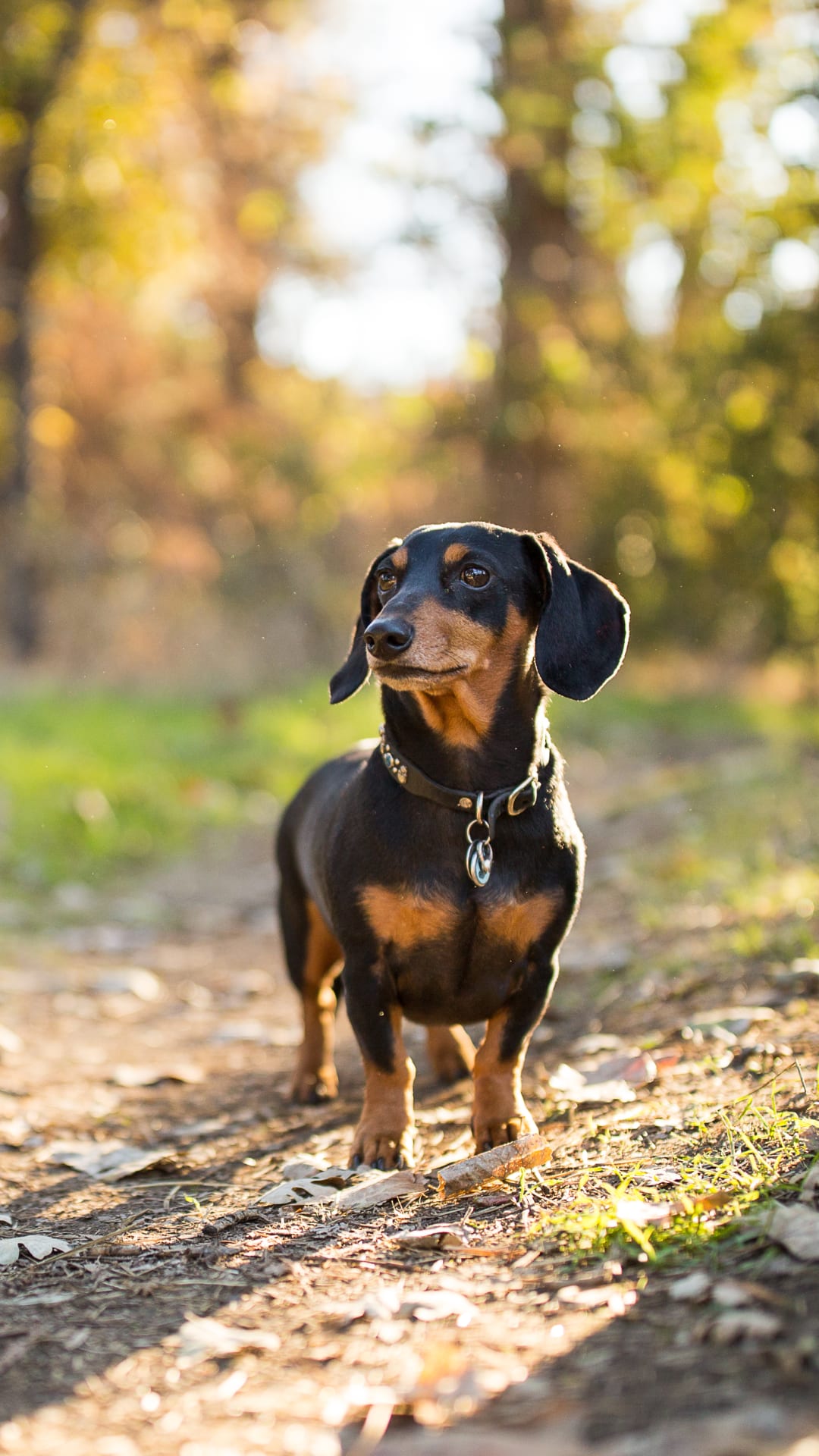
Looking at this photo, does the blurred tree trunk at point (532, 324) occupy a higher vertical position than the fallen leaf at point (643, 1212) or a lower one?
higher

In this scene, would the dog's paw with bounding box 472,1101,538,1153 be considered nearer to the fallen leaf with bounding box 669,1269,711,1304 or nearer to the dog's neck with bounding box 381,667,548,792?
the dog's neck with bounding box 381,667,548,792

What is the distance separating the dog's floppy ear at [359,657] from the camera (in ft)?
11.4

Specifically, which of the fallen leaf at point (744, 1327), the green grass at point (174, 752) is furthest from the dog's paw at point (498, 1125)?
the green grass at point (174, 752)

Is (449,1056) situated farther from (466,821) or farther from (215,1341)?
(215,1341)

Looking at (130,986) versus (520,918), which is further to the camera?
(130,986)

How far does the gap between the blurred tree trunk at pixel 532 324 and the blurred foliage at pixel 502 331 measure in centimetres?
4

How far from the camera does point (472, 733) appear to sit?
127 inches

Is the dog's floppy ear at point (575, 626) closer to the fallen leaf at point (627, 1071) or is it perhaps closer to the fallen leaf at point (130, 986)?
the fallen leaf at point (627, 1071)

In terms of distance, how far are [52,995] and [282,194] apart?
1700cm

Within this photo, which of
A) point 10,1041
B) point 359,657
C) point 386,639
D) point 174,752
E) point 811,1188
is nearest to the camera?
point 811,1188

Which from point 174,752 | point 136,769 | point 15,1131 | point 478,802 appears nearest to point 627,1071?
point 478,802

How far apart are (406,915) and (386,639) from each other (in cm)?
61

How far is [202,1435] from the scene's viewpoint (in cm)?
186

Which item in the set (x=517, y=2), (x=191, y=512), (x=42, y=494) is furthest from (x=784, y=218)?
(x=191, y=512)
